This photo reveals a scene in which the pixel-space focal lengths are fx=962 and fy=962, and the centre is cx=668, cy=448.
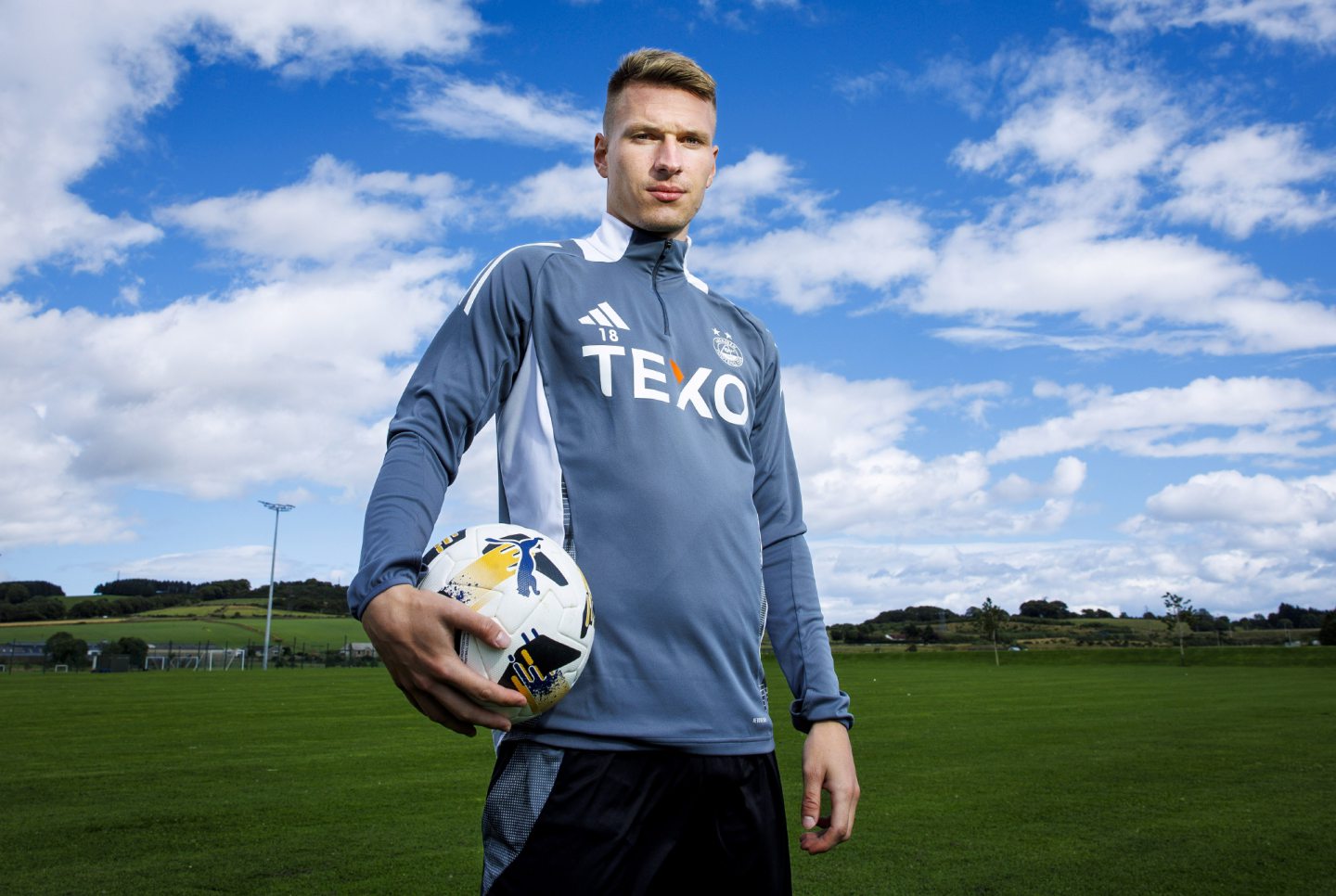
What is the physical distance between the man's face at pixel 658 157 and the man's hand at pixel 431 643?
41.4 inches

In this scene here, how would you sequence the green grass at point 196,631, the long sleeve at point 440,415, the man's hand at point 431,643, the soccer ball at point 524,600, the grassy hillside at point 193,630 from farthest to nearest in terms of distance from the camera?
the grassy hillside at point 193,630
the green grass at point 196,631
the soccer ball at point 524,600
the long sleeve at point 440,415
the man's hand at point 431,643

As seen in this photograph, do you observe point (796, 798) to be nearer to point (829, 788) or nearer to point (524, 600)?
point (829, 788)

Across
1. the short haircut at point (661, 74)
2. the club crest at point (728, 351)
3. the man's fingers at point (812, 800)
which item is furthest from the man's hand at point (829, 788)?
the short haircut at point (661, 74)

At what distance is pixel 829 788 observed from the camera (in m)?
2.06

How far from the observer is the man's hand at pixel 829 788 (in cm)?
203

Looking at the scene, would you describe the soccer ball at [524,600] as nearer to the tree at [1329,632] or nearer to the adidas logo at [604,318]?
the adidas logo at [604,318]

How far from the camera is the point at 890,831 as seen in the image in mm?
7324

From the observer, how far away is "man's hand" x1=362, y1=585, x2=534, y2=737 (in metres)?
1.42

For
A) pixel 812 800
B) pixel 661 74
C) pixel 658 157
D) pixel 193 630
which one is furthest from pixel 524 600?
pixel 193 630

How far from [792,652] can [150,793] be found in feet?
28.8

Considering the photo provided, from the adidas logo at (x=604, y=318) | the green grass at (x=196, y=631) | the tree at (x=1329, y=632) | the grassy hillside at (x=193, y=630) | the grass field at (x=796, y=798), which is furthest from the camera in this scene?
the grassy hillside at (x=193, y=630)

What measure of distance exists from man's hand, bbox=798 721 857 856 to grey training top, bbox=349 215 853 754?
8 centimetres

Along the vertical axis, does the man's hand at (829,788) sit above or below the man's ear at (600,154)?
below

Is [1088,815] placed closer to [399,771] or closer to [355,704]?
[399,771]
